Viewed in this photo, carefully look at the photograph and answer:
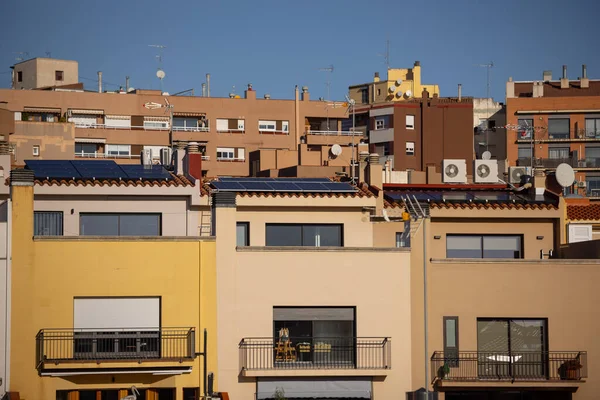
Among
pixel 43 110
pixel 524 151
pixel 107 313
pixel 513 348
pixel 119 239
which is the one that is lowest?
pixel 513 348

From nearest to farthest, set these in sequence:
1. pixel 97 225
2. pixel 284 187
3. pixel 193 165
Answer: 1. pixel 97 225
2. pixel 284 187
3. pixel 193 165

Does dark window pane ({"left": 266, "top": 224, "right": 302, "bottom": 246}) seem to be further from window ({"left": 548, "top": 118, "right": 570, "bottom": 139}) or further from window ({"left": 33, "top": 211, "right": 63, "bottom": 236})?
window ({"left": 548, "top": 118, "right": 570, "bottom": 139})

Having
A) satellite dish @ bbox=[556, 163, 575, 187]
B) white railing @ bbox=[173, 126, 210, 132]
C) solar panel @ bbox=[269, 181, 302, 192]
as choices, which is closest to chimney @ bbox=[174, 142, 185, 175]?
solar panel @ bbox=[269, 181, 302, 192]

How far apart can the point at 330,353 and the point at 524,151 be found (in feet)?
240

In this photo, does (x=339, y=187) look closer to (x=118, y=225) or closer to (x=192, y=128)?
(x=118, y=225)

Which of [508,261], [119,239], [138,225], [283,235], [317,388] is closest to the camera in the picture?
[119,239]

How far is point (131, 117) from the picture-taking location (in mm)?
94250

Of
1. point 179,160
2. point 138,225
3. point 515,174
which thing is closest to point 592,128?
point 515,174

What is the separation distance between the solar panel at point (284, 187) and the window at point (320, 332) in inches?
279

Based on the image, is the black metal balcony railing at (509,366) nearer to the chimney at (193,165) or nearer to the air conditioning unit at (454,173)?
the chimney at (193,165)

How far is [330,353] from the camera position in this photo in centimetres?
3712

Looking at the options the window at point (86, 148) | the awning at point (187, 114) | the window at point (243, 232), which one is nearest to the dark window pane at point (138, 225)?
the window at point (243, 232)

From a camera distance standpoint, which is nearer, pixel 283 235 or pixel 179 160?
pixel 283 235

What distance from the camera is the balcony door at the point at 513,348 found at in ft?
125
